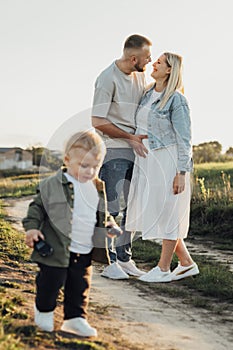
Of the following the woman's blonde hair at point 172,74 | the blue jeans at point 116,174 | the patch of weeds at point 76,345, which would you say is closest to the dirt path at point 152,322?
the patch of weeds at point 76,345

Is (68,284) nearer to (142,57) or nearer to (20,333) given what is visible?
(20,333)

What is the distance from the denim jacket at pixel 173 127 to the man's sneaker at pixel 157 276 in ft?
3.29

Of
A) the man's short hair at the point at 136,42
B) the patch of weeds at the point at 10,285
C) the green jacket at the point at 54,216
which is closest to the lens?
the green jacket at the point at 54,216

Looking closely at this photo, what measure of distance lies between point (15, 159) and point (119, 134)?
5739 cm

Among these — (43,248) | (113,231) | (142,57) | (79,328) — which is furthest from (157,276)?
(43,248)

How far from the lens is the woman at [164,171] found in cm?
654

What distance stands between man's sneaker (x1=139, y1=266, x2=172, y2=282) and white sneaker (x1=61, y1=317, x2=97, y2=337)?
2443 millimetres

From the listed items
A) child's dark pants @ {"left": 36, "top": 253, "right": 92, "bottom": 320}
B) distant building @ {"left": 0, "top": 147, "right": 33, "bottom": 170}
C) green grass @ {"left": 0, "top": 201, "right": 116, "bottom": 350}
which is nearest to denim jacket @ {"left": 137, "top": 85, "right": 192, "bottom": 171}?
green grass @ {"left": 0, "top": 201, "right": 116, "bottom": 350}

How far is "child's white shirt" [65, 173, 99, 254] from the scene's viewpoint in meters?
4.27

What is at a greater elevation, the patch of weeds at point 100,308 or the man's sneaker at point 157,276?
the patch of weeds at point 100,308

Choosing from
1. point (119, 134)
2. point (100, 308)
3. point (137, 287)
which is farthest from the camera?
point (119, 134)

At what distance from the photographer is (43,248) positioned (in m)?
4.04

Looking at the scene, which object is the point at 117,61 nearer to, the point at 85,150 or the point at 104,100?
the point at 104,100

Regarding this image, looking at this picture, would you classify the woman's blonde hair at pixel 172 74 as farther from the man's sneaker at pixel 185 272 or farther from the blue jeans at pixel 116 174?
the man's sneaker at pixel 185 272
